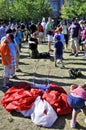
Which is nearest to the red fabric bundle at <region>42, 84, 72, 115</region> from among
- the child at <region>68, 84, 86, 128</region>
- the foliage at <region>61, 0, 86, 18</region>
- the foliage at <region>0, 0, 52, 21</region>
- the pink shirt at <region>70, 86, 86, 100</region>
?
the child at <region>68, 84, 86, 128</region>

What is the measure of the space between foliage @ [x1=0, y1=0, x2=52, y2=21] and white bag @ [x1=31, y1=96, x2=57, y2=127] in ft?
146

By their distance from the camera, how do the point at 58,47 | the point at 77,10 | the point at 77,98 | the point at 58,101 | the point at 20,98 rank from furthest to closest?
1. the point at 77,10
2. the point at 58,47
3. the point at 20,98
4. the point at 58,101
5. the point at 77,98

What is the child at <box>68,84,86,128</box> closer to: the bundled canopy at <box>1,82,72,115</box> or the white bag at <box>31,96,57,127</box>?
the white bag at <box>31,96,57,127</box>

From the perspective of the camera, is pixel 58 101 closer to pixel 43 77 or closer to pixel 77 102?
pixel 77 102

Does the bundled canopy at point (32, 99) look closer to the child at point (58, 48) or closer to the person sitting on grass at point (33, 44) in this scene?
the child at point (58, 48)

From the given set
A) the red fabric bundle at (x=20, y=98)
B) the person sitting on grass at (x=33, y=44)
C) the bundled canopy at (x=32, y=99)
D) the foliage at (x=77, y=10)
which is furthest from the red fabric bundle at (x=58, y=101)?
the foliage at (x=77, y=10)

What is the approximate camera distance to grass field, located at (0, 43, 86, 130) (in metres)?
7.82

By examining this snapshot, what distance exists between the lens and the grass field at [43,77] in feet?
25.6

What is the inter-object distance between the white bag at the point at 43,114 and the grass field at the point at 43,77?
0.11m

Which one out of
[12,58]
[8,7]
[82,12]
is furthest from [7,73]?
[8,7]

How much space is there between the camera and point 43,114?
7.82 m

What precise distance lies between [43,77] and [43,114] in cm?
475

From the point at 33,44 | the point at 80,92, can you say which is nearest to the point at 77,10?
the point at 33,44

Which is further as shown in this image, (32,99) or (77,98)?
(32,99)
